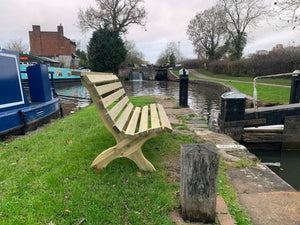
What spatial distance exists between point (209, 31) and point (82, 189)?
39.1m

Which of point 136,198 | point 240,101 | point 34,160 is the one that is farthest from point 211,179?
point 240,101

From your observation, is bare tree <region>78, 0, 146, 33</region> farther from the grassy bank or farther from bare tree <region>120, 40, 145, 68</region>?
the grassy bank

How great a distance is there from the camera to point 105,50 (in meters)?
32.8

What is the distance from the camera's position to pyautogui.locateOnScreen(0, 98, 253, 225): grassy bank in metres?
1.71

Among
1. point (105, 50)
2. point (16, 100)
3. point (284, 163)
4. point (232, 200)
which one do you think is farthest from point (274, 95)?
point (105, 50)

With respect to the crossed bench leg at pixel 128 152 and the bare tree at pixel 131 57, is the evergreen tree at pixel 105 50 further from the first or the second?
the crossed bench leg at pixel 128 152

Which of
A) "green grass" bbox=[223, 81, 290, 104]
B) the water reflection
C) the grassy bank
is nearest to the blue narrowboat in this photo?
the grassy bank

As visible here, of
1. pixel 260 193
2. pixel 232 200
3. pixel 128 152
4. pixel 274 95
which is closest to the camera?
pixel 232 200

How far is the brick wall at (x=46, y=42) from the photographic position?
38.6m

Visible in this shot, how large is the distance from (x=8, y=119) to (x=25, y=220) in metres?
3.92

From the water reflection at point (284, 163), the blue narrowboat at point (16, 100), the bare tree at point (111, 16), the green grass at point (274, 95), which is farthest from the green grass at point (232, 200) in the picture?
the bare tree at point (111, 16)

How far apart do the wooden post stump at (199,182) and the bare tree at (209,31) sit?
1442 inches

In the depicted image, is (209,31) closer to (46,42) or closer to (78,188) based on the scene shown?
(46,42)

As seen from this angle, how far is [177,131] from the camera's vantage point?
417 centimetres
